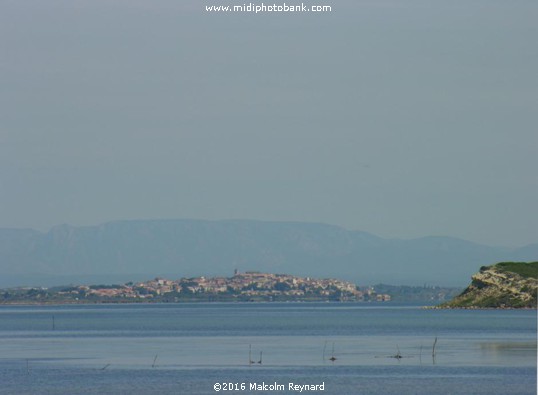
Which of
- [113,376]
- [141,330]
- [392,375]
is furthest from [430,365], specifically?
[141,330]

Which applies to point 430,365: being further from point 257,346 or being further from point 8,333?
point 8,333

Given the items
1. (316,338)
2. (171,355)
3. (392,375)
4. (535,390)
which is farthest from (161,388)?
(316,338)

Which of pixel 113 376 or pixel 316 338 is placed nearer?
pixel 113 376

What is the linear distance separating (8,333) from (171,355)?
255ft

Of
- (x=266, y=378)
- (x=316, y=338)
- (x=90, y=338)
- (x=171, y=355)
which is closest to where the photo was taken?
(x=266, y=378)

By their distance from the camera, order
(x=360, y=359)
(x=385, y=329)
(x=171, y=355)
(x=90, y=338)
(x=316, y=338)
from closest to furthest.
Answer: (x=360, y=359) → (x=171, y=355) → (x=316, y=338) → (x=90, y=338) → (x=385, y=329)

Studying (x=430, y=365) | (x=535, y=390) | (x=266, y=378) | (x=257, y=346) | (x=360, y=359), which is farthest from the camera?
(x=257, y=346)

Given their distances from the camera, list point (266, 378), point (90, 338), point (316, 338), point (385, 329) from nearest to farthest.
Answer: point (266, 378) < point (316, 338) < point (90, 338) < point (385, 329)

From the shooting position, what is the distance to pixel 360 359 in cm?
11412

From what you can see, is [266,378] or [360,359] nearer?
[266,378]

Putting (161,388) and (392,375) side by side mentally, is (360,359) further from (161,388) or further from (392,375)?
(161,388)

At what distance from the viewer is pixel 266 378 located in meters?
96.1

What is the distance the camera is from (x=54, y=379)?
98.6m

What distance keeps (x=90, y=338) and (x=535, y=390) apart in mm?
93209
